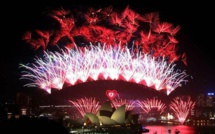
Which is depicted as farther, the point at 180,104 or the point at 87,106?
the point at 180,104

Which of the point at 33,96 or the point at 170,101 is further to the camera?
the point at 170,101

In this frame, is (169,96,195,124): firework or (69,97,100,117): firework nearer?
(69,97,100,117): firework

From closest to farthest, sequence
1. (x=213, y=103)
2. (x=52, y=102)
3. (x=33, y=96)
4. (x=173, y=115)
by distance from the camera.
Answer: (x=33, y=96), (x=52, y=102), (x=173, y=115), (x=213, y=103)

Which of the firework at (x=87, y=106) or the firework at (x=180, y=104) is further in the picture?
the firework at (x=180, y=104)

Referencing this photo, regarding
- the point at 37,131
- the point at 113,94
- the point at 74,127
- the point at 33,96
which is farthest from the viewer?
the point at 33,96

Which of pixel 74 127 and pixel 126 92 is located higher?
pixel 126 92

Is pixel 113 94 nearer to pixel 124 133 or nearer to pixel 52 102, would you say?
pixel 124 133

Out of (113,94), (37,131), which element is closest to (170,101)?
(113,94)

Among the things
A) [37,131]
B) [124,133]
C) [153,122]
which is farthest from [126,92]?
[37,131]

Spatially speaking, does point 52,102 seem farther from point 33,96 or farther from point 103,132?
point 103,132
